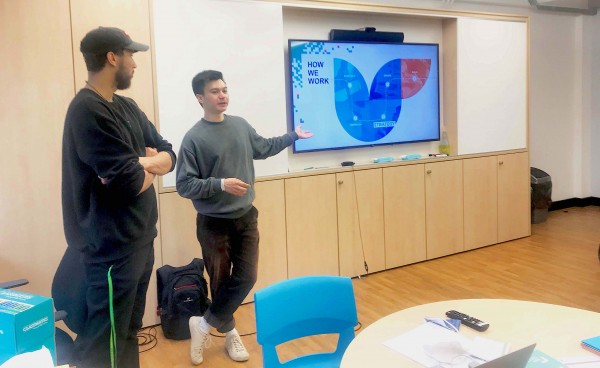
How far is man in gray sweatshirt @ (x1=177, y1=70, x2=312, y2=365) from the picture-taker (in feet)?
9.92

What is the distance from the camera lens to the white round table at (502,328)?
4.79 feet

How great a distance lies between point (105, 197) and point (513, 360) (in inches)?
61.2

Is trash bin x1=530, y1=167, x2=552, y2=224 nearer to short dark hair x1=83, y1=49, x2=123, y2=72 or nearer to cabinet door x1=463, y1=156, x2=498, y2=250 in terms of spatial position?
cabinet door x1=463, y1=156, x2=498, y2=250

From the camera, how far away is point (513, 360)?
1144 mm

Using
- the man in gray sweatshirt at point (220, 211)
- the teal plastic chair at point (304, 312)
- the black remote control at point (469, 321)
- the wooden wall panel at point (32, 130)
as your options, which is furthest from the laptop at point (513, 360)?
the wooden wall panel at point (32, 130)

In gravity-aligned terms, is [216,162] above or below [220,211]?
above

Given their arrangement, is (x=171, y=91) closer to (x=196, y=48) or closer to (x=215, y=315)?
(x=196, y=48)

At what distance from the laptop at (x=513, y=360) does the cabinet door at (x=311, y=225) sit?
2930 millimetres

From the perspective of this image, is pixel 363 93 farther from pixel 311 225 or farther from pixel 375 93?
pixel 311 225

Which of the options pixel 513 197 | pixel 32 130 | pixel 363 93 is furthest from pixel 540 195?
pixel 32 130

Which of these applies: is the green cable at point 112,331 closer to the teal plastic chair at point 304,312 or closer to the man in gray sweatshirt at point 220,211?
the teal plastic chair at point 304,312

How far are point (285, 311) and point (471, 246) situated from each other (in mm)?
3615

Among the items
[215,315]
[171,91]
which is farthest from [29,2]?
[215,315]

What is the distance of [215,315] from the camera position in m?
3.04
